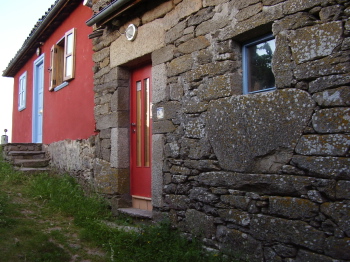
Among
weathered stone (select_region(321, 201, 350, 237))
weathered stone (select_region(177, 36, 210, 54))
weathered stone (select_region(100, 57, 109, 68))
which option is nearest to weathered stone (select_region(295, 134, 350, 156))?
weathered stone (select_region(321, 201, 350, 237))

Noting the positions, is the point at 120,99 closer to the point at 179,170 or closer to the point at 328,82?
the point at 179,170

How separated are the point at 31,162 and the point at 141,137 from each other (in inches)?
158

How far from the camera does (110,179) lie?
5289mm

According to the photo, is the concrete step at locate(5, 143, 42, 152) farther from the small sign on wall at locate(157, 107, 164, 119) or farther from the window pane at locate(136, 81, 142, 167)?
the small sign on wall at locate(157, 107, 164, 119)

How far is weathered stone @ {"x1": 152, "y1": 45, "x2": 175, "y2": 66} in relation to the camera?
427 cm

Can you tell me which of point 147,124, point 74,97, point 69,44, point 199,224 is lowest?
point 199,224

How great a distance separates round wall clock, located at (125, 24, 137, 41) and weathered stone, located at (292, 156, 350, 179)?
3052 millimetres

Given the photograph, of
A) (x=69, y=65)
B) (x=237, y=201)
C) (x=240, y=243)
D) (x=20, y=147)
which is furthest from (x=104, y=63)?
(x=20, y=147)

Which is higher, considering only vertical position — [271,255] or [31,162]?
[31,162]

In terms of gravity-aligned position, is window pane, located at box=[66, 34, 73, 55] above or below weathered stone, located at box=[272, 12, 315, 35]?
above

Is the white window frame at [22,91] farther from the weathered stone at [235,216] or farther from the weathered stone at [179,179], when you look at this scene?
the weathered stone at [235,216]

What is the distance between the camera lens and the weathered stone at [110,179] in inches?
204

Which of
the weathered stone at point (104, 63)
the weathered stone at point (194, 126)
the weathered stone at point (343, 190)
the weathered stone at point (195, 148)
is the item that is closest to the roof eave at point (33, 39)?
the weathered stone at point (104, 63)

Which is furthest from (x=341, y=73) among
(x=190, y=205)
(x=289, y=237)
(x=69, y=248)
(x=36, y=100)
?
(x=36, y=100)
